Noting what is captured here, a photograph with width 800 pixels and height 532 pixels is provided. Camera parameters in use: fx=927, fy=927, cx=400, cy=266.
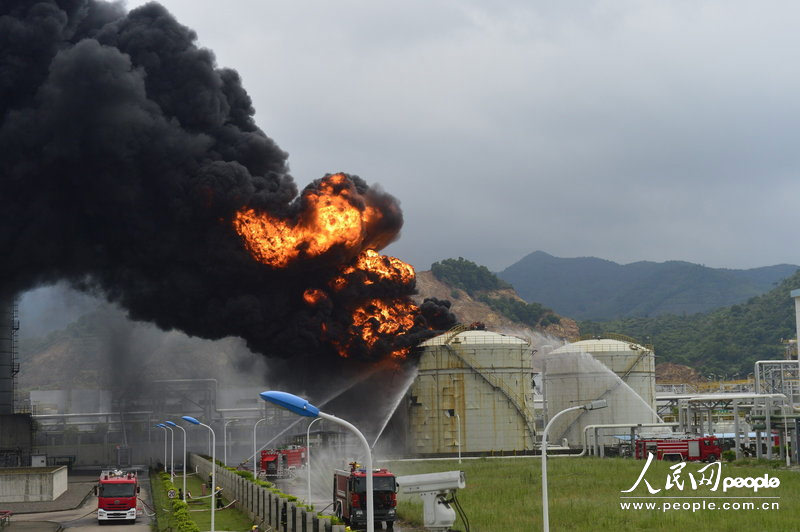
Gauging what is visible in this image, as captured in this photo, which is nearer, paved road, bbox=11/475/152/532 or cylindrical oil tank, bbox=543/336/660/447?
paved road, bbox=11/475/152/532

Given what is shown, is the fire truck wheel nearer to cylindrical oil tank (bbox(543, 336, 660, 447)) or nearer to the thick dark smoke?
the thick dark smoke

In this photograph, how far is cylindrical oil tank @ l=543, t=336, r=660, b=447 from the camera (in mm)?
95125

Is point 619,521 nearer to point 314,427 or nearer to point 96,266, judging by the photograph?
point 96,266

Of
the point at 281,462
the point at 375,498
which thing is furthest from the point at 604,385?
the point at 375,498

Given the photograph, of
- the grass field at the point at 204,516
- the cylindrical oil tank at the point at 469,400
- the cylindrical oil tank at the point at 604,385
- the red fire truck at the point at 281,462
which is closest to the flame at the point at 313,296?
the red fire truck at the point at 281,462

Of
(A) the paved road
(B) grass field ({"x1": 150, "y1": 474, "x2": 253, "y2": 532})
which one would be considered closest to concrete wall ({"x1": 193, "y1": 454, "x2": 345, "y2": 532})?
(B) grass field ({"x1": 150, "y1": 474, "x2": 253, "y2": 532})

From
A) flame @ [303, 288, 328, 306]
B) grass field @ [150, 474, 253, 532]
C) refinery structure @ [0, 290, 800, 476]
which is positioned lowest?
grass field @ [150, 474, 253, 532]

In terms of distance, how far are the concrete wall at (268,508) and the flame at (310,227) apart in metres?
18.7

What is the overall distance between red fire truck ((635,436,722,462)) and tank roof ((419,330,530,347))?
16935mm

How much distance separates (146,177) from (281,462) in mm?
27052

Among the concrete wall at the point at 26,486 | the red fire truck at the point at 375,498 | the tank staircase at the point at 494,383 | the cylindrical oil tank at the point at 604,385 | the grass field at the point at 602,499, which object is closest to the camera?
the grass field at the point at 602,499

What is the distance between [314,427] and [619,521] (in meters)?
79.4

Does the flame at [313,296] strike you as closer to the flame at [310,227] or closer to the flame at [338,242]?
the flame at [338,242]

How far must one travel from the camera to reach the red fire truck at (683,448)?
2980 inches
